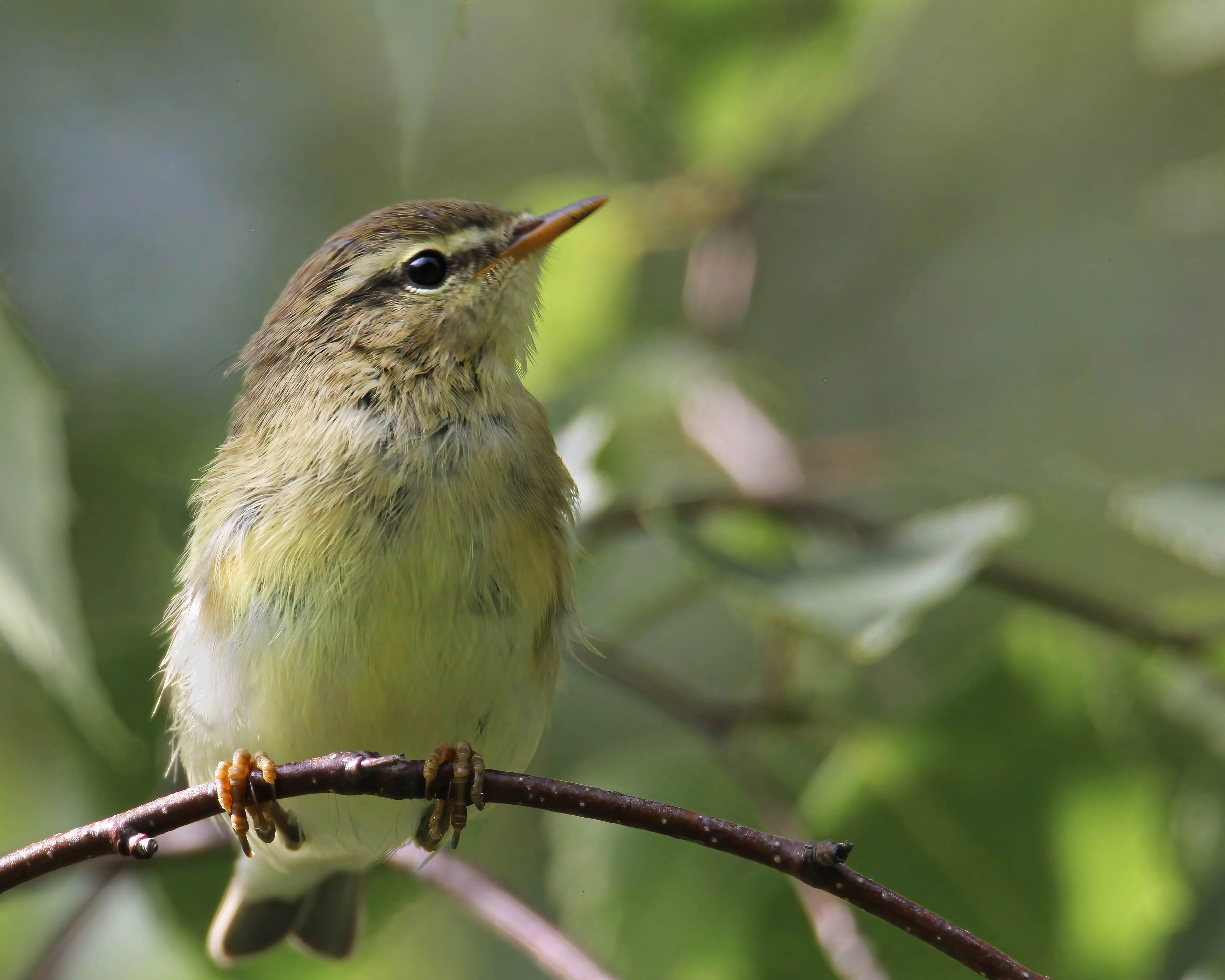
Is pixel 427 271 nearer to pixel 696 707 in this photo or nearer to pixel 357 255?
pixel 357 255

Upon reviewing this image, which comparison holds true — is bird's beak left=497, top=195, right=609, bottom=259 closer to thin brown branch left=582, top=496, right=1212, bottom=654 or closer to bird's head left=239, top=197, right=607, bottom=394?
bird's head left=239, top=197, right=607, bottom=394

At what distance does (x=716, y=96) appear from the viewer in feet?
11.2

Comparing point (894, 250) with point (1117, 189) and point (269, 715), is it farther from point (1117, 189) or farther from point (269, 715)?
point (269, 715)

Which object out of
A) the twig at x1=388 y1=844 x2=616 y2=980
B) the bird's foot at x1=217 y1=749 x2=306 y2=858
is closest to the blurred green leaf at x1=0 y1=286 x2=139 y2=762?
the bird's foot at x1=217 y1=749 x2=306 y2=858

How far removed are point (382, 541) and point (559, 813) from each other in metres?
0.75

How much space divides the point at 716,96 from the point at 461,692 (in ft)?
5.72

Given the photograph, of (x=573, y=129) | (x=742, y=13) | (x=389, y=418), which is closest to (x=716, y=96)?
(x=742, y=13)

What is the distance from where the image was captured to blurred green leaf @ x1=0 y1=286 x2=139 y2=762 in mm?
1968

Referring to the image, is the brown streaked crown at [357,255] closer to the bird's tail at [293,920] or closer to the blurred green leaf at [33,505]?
the blurred green leaf at [33,505]

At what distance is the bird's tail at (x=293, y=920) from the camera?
122 inches

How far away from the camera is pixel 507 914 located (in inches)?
108

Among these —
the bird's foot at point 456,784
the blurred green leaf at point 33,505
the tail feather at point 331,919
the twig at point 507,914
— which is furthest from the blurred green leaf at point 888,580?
the tail feather at point 331,919

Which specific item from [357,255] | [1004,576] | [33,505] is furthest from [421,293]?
[1004,576]

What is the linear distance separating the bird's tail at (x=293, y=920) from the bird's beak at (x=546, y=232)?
1.52m
